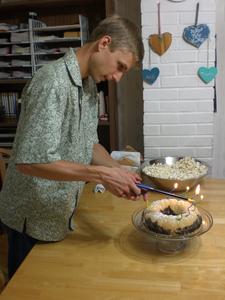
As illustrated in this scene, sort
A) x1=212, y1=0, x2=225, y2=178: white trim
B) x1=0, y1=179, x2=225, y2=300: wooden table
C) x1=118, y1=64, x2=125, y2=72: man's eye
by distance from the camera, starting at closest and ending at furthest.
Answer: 1. x1=0, y1=179, x2=225, y2=300: wooden table
2. x1=118, y1=64, x2=125, y2=72: man's eye
3. x1=212, y1=0, x2=225, y2=178: white trim

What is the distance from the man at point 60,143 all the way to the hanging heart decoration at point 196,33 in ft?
3.57

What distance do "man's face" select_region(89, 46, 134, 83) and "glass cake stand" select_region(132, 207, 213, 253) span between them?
542mm

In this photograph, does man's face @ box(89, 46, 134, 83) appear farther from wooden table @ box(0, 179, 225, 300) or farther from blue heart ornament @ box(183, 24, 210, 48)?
blue heart ornament @ box(183, 24, 210, 48)

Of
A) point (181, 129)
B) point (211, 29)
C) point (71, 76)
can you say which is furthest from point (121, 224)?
point (211, 29)

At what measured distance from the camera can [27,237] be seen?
1.38 m

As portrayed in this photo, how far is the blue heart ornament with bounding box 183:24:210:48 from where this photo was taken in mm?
2270

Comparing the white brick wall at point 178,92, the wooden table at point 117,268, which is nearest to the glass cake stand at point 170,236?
the wooden table at point 117,268

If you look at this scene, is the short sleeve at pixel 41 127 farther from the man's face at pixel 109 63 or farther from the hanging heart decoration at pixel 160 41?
the hanging heart decoration at pixel 160 41

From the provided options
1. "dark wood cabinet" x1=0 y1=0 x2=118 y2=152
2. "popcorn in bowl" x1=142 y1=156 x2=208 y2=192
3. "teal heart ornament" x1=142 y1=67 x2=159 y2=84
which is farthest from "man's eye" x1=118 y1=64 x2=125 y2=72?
"dark wood cabinet" x1=0 y1=0 x2=118 y2=152

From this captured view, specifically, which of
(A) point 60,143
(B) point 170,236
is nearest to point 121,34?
(A) point 60,143

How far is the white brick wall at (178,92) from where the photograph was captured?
2301mm

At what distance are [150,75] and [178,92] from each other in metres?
0.22

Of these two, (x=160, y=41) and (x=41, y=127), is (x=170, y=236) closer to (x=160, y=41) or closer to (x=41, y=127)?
→ (x=41, y=127)

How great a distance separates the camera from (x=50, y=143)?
1.10 meters
